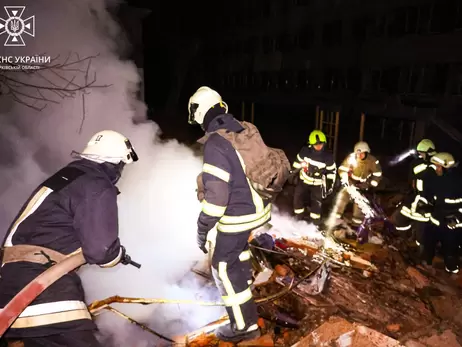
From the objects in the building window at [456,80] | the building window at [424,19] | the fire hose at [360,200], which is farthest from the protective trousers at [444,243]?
the building window at [424,19]

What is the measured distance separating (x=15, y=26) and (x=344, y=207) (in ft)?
27.5

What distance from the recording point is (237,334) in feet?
11.9

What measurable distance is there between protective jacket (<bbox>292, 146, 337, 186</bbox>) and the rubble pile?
6.15 feet

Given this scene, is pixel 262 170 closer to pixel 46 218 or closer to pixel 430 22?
pixel 46 218

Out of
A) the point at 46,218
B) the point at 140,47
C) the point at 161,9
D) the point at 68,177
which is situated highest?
the point at 161,9

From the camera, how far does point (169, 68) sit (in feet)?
81.1

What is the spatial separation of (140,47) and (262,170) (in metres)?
12.6

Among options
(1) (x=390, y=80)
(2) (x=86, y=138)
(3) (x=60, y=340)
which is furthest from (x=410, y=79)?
(3) (x=60, y=340)

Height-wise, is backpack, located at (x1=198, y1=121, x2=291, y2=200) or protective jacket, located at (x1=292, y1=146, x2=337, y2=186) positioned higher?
backpack, located at (x1=198, y1=121, x2=291, y2=200)

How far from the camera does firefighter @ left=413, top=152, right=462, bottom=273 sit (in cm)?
532

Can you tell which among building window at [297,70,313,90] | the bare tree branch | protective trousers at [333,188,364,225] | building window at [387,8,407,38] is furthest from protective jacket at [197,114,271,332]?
building window at [297,70,313,90]

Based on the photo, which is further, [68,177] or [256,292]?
[256,292]

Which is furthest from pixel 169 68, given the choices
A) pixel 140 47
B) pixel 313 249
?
pixel 313 249

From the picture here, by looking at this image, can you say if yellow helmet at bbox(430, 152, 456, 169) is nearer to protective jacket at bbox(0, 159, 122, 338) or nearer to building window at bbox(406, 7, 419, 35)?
protective jacket at bbox(0, 159, 122, 338)
